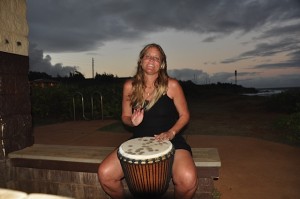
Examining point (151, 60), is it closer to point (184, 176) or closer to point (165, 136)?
point (165, 136)

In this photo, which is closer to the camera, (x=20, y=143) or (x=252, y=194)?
(x=252, y=194)

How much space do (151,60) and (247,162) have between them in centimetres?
220

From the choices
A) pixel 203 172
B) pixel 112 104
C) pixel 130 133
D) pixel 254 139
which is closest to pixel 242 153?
pixel 254 139

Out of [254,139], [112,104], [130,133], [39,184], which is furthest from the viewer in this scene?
[112,104]

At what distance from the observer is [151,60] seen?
324 cm

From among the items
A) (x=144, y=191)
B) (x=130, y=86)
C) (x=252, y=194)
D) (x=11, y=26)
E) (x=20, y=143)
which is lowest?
(x=252, y=194)

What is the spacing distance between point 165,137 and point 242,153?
233 cm

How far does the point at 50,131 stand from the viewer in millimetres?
6855

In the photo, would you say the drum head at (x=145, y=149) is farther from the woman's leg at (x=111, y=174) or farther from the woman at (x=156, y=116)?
the woman's leg at (x=111, y=174)

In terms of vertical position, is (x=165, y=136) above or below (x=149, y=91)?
below

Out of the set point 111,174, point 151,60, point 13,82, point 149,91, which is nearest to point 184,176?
point 111,174

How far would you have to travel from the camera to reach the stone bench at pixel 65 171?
303 cm

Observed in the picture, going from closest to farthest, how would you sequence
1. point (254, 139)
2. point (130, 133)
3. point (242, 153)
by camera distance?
1. point (242, 153)
2. point (254, 139)
3. point (130, 133)

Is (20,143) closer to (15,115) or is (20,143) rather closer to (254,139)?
(15,115)
